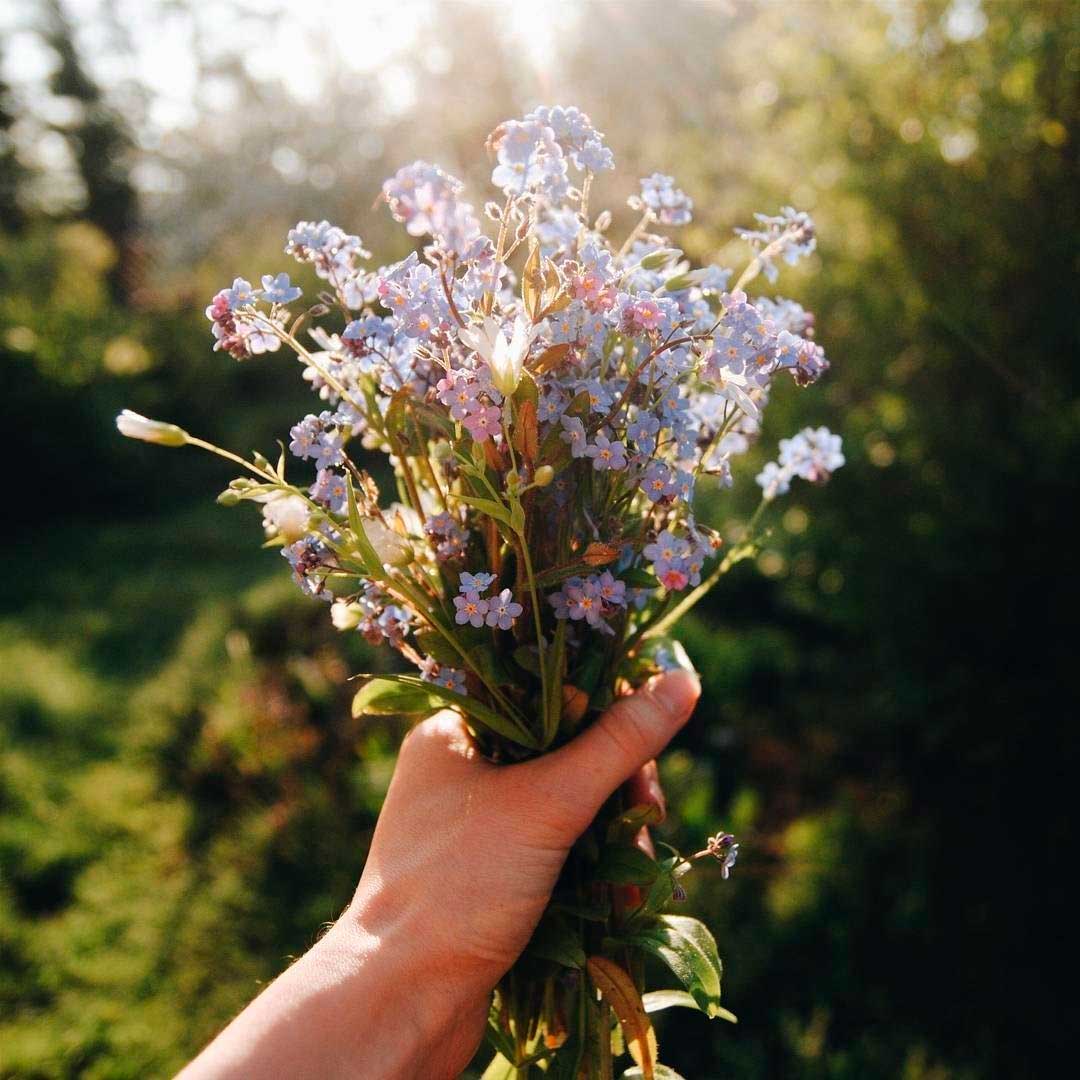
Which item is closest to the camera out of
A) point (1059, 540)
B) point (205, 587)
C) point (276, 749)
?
point (1059, 540)

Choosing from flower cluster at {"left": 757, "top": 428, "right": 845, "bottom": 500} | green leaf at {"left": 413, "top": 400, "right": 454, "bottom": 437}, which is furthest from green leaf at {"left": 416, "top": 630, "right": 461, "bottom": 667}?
flower cluster at {"left": 757, "top": 428, "right": 845, "bottom": 500}

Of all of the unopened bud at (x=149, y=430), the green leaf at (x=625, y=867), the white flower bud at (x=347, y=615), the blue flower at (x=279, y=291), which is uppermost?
the blue flower at (x=279, y=291)

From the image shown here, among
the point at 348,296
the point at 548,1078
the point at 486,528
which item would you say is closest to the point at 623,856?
the point at 548,1078

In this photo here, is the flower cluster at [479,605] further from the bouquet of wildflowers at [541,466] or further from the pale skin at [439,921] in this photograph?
the pale skin at [439,921]

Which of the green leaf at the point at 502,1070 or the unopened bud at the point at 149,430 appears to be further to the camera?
the green leaf at the point at 502,1070

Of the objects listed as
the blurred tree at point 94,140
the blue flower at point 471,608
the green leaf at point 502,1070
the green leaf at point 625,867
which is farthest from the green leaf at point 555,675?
the blurred tree at point 94,140

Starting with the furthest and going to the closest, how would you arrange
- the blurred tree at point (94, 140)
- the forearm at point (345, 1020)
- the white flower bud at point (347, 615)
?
1. the blurred tree at point (94, 140)
2. the white flower bud at point (347, 615)
3. the forearm at point (345, 1020)

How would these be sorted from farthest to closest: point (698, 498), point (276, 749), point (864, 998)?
point (698, 498) < point (276, 749) < point (864, 998)

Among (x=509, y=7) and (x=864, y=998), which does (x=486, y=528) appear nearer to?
(x=864, y=998)
